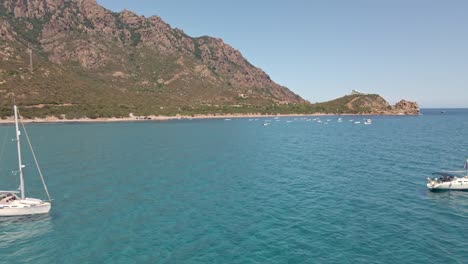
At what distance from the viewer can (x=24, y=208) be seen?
51.5m

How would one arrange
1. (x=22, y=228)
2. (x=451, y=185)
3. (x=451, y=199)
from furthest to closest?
1. (x=451, y=185)
2. (x=451, y=199)
3. (x=22, y=228)

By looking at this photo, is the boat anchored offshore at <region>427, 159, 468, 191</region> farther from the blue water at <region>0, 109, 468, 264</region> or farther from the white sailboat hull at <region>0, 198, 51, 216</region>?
the white sailboat hull at <region>0, 198, 51, 216</region>

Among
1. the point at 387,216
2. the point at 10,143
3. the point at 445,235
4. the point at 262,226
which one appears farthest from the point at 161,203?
the point at 10,143

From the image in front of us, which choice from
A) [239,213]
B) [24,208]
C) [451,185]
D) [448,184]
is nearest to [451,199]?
[448,184]

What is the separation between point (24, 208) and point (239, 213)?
33914 millimetres

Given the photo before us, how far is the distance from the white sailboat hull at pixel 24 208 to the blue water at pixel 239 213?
146cm

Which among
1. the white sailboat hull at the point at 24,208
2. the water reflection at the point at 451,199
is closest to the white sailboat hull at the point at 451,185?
the water reflection at the point at 451,199

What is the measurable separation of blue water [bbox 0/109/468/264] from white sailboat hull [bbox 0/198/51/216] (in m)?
1.46

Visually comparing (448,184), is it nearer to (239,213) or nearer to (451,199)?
(451,199)

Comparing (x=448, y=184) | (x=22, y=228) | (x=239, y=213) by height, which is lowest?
(x=22, y=228)

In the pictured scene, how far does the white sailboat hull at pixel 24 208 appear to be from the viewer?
51.3 metres

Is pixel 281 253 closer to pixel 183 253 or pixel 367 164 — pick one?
pixel 183 253

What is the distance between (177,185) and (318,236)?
37.1 metres

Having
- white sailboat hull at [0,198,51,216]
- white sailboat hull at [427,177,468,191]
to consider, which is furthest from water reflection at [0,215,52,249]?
white sailboat hull at [427,177,468,191]
